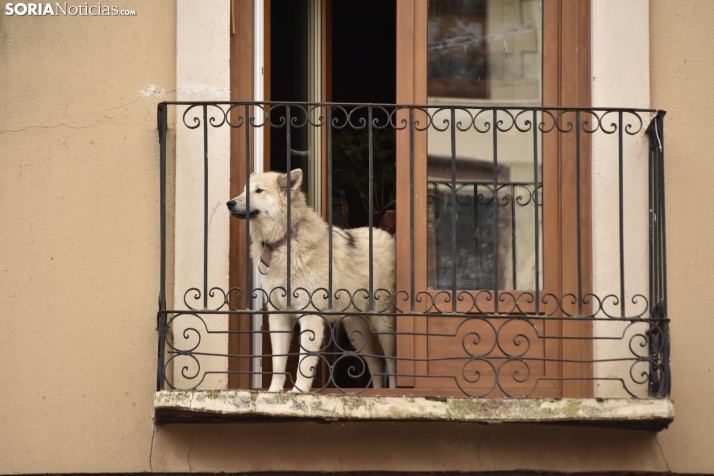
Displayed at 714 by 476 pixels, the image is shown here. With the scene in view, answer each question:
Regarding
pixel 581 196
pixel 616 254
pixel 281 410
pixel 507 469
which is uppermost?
pixel 581 196

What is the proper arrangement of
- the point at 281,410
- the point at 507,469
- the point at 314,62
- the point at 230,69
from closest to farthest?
the point at 281,410 < the point at 507,469 < the point at 230,69 < the point at 314,62

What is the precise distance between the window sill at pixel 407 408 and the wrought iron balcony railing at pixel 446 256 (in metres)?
0.15

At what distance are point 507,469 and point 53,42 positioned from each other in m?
3.29

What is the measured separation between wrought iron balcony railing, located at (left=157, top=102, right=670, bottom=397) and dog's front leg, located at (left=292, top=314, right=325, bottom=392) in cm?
1

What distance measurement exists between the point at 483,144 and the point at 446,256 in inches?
26.8

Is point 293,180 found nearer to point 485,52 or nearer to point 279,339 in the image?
point 279,339

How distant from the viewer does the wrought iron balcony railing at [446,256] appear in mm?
4852

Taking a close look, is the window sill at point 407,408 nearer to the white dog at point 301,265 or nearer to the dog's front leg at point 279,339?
the white dog at point 301,265

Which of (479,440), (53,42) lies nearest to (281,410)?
(479,440)

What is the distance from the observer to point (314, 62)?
626 cm

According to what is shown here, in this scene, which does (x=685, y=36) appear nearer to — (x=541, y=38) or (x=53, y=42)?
(x=541, y=38)

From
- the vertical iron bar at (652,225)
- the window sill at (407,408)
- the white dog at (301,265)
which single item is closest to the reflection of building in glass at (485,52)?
the vertical iron bar at (652,225)

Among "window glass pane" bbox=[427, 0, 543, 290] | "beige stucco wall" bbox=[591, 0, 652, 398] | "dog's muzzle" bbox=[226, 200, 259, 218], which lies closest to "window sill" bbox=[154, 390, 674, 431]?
"beige stucco wall" bbox=[591, 0, 652, 398]

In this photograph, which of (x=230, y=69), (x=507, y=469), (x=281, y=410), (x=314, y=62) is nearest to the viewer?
(x=281, y=410)
